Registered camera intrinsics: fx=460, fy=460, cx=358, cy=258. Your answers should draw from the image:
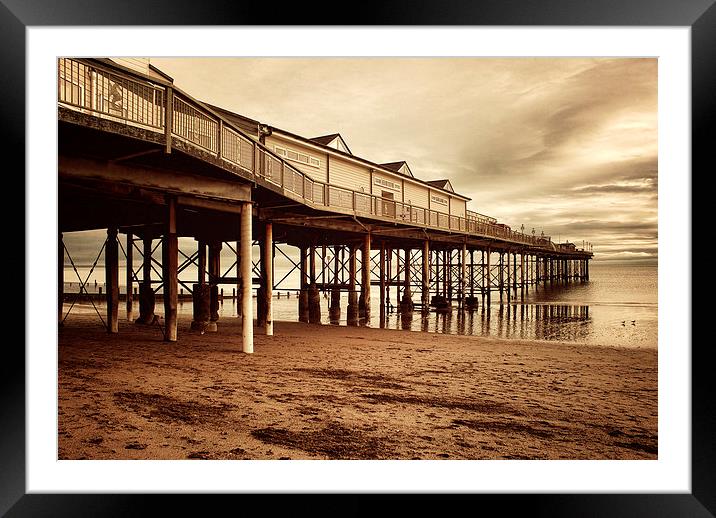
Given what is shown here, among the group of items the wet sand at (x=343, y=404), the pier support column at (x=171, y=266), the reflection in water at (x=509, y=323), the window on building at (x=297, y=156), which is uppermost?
the window on building at (x=297, y=156)

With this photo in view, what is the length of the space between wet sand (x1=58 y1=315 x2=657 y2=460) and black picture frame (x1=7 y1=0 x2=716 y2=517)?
0.45 meters

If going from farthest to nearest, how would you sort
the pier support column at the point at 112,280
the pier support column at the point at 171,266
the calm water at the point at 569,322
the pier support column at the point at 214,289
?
the calm water at the point at 569,322 < the pier support column at the point at 214,289 < the pier support column at the point at 112,280 < the pier support column at the point at 171,266

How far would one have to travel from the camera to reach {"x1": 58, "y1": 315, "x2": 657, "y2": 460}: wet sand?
4414 mm

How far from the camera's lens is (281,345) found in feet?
31.3

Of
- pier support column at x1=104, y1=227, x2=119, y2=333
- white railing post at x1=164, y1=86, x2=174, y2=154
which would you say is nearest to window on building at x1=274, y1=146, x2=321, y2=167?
pier support column at x1=104, y1=227, x2=119, y2=333

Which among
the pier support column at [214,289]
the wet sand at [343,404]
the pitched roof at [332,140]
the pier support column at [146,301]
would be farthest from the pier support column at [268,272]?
the pitched roof at [332,140]

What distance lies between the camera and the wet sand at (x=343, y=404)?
14.5ft

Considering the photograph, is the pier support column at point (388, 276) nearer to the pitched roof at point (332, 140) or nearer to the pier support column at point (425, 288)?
the pier support column at point (425, 288)

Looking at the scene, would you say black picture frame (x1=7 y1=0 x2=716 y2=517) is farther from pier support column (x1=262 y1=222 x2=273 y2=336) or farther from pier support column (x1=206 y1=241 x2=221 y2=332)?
pier support column (x1=206 y1=241 x2=221 y2=332)
